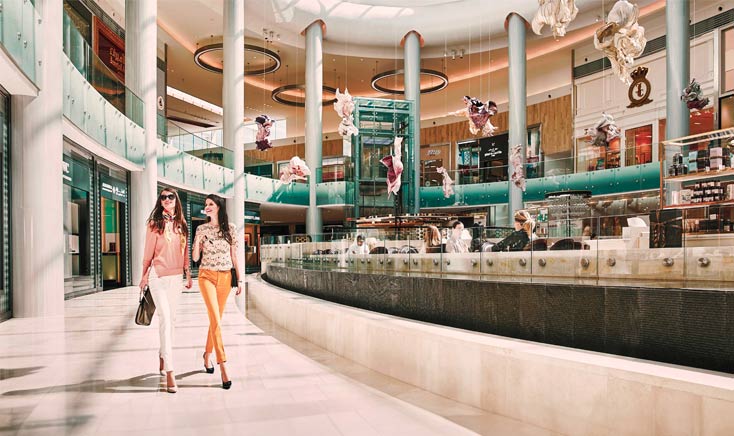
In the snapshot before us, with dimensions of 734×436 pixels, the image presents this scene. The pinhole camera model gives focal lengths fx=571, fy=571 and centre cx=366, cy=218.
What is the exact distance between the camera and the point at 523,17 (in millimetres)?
27078

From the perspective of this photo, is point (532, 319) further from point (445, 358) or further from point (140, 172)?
point (140, 172)

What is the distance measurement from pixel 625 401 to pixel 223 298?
345 centimetres

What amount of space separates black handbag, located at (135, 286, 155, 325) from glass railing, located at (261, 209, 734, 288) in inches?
151

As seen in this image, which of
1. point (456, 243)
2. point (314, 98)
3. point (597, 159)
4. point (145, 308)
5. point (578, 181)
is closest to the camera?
Answer: point (145, 308)

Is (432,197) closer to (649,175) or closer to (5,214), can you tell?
(649,175)

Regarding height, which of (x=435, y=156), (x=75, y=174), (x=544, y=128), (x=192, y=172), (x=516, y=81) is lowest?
(x=75, y=174)

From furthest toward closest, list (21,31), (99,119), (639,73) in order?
1. (99,119)
2. (639,73)
3. (21,31)

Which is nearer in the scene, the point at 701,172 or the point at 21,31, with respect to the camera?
the point at 21,31

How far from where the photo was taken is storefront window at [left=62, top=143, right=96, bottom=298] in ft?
43.4

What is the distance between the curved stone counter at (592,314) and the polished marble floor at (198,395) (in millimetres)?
1054

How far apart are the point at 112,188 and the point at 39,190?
7.26 metres

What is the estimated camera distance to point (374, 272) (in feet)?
30.8

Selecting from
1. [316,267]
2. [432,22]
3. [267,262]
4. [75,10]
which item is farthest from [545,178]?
[75,10]

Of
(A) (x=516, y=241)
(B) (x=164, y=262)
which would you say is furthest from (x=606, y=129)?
(B) (x=164, y=262)
